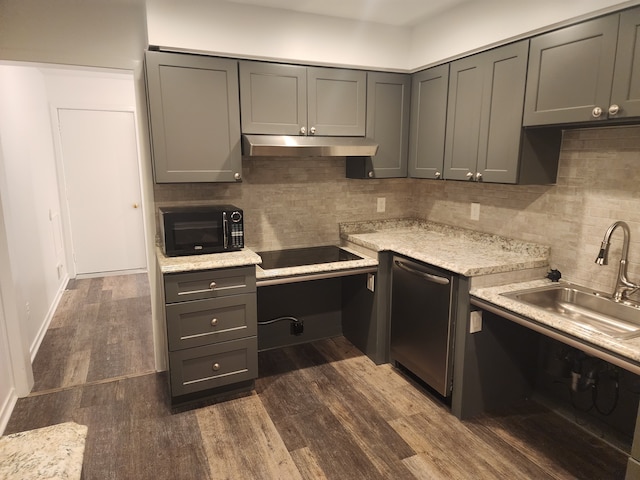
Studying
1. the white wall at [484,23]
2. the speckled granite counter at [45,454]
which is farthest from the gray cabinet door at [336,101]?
the speckled granite counter at [45,454]

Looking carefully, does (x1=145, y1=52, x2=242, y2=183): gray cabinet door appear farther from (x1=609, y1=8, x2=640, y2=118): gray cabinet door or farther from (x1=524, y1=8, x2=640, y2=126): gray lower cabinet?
(x1=609, y1=8, x2=640, y2=118): gray cabinet door

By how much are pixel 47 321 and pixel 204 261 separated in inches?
94.5

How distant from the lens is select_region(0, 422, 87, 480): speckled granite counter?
114 cm

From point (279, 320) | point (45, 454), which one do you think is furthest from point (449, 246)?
point (45, 454)

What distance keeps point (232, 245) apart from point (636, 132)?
2.30m

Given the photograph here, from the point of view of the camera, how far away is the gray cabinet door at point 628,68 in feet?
5.63

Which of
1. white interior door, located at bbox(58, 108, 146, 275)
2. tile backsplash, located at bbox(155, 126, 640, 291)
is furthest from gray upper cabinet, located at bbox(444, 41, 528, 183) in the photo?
white interior door, located at bbox(58, 108, 146, 275)

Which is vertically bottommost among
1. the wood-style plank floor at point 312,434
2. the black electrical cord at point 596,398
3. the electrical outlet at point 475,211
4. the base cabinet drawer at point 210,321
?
the wood-style plank floor at point 312,434

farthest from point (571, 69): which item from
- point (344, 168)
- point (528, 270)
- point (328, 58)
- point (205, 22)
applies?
point (205, 22)

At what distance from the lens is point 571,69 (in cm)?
197

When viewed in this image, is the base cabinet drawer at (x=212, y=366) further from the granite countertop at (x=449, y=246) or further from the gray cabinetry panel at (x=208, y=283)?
the granite countertop at (x=449, y=246)

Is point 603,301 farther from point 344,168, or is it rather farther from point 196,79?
point 196,79

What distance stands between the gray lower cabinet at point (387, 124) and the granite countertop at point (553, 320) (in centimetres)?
126

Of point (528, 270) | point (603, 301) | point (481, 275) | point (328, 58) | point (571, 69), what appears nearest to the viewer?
point (571, 69)
